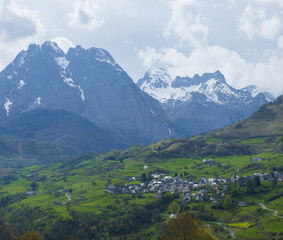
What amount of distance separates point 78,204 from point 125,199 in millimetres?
21914

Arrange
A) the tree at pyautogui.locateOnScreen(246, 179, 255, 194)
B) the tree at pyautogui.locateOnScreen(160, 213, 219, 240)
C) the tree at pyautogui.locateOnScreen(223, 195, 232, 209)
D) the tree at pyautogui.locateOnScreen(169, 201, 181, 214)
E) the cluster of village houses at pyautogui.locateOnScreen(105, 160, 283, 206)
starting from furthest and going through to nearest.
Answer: the cluster of village houses at pyautogui.locateOnScreen(105, 160, 283, 206), the tree at pyautogui.locateOnScreen(246, 179, 255, 194), the tree at pyautogui.locateOnScreen(169, 201, 181, 214), the tree at pyautogui.locateOnScreen(223, 195, 232, 209), the tree at pyautogui.locateOnScreen(160, 213, 219, 240)

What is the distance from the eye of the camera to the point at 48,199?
194 m

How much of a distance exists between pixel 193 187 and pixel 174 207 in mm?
29250

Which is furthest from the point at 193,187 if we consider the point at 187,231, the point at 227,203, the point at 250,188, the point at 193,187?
the point at 187,231

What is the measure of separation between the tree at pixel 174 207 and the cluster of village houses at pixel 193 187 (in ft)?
15.4

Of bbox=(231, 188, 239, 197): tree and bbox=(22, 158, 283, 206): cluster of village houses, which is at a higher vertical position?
bbox=(22, 158, 283, 206): cluster of village houses

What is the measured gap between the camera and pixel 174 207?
149 metres

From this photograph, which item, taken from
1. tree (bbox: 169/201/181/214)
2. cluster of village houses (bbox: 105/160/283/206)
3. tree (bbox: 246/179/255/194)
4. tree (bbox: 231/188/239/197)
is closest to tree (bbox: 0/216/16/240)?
cluster of village houses (bbox: 105/160/283/206)

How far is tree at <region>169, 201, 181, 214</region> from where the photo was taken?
14590cm

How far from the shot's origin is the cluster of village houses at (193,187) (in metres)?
158

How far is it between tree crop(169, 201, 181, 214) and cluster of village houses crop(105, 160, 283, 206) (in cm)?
471

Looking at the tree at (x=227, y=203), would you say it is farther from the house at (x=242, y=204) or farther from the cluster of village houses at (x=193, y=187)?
the cluster of village houses at (x=193, y=187)

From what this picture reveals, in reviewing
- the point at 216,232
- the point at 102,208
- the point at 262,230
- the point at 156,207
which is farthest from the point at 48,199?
the point at 262,230

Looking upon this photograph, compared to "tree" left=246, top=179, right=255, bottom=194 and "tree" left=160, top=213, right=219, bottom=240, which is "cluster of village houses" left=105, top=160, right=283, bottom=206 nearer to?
"tree" left=246, top=179, right=255, bottom=194
